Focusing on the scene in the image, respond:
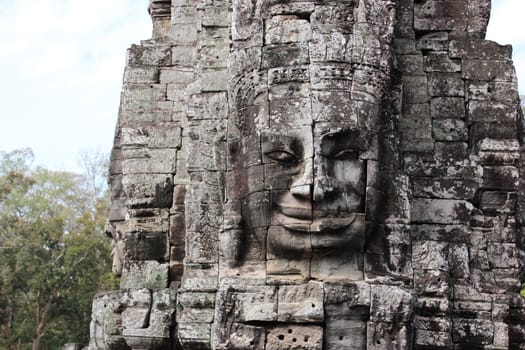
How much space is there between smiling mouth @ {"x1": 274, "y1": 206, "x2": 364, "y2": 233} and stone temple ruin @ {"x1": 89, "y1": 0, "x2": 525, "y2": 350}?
0.6 inches

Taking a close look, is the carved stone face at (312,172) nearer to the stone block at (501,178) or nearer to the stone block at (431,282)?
the stone block at (431,282)

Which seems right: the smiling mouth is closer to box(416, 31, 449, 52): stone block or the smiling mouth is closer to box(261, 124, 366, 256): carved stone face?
box(261, 124, 366, 256): carved stone face

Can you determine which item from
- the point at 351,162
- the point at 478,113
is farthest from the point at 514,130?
the point at 351,162

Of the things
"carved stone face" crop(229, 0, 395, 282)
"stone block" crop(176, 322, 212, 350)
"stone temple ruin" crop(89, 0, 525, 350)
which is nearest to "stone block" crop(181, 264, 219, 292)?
"stone temple ruin" crop(89, 0, 525, 350)

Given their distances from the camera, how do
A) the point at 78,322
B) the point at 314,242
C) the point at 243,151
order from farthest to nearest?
the point at 78,322 → the point at 243,151 → the point at 314,242

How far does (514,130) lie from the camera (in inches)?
341

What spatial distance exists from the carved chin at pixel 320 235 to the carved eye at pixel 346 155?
0.52 m

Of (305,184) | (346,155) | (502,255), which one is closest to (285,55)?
(346,155)

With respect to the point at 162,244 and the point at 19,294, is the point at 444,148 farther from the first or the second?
the point at 19,294

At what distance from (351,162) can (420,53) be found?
194cm

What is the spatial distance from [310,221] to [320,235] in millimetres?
149

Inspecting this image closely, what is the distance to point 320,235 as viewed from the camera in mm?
7316

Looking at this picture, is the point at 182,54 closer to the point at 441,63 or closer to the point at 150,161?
the point at 150,161

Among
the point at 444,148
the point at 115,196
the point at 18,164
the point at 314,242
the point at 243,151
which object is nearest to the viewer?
the point at 314,242
